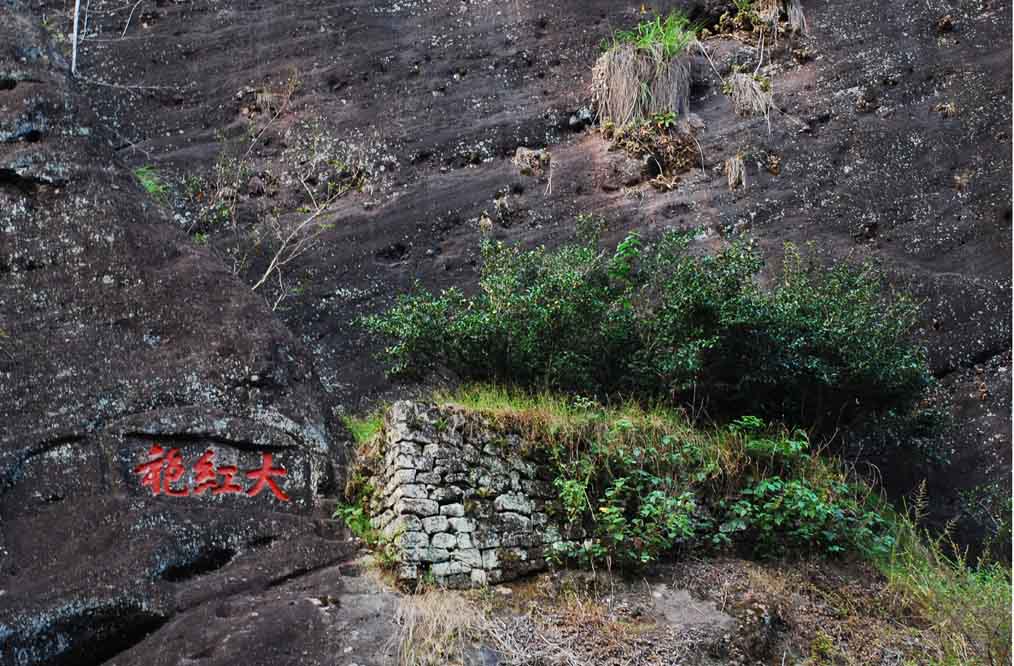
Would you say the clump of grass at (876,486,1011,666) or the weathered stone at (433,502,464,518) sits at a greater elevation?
the weathered stone at (433,502,464,518)

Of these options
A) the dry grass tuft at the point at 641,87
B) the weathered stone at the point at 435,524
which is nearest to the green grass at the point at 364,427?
the weathered stone at the point at 435,524

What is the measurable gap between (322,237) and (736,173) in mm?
4176

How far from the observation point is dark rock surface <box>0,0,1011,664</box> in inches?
235

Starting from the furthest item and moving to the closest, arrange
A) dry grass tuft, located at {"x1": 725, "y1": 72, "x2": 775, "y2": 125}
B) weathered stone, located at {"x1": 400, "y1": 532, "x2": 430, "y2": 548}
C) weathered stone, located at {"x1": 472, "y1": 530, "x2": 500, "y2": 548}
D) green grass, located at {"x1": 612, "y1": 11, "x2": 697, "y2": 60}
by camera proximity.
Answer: dry grass tuft, located at {"x1": 725, "y1": 72, "x2": 775, "y2": 125} → green grass, located at {"x1": 612, "y1": 11, "x2": 697, "y2": 60} → weathered stone, located at {"x1": 472, "y1": 530, "x2": 500, "y2": 548} → weathered stone, located at {"x1": 400, "y1": 532, "x2": 430, "y2": 548}

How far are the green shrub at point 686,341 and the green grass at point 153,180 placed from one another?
3.41 m

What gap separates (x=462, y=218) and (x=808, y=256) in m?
3.32

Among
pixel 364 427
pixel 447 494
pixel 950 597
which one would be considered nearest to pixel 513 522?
pixel 447 494

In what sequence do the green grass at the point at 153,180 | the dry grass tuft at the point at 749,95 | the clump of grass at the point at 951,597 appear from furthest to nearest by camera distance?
the dry grass tuft at the point at 749,95
the green grass at the point at 153,180
the clump of grass at the point at 951,597

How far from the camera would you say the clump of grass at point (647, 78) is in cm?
1081

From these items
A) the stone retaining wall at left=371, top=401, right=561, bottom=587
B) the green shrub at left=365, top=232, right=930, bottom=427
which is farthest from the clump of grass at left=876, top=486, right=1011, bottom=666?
the stone retaining wall at left=371, top=401, right=561, bottom=587

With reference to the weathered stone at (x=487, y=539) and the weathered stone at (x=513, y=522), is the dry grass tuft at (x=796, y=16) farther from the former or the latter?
the weathered stone at (x=487, y=539)

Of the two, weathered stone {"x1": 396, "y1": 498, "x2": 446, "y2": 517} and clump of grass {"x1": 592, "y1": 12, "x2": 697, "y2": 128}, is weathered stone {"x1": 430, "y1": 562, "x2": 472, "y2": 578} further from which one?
clump of grass {"x1": 592, "y1": 12, "x2": 697, "y2": 128}

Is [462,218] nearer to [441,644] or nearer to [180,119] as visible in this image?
[180,119]

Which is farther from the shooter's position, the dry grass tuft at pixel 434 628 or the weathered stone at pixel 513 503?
the weathered stone at pixel 513 503
